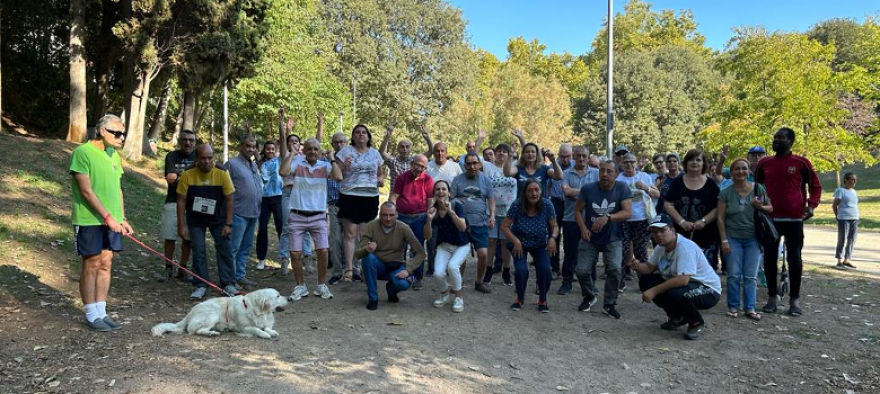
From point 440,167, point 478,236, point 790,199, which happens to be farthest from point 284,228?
point 790,199

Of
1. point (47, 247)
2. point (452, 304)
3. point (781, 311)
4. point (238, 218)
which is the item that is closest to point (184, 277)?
point (238, 218)

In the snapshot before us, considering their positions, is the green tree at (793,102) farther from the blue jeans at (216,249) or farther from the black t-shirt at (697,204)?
the blue jeans at (216,249)

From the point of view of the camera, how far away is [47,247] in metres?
8.00

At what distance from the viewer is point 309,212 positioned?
7.18 m

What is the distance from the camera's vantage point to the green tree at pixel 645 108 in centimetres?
4284

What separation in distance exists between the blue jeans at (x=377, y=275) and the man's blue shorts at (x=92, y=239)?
264 cm

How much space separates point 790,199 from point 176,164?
294 inches

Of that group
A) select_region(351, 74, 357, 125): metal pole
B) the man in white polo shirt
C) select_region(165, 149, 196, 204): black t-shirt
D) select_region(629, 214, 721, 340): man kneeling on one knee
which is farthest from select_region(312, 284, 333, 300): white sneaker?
select_region(351, 74, 357, 125): metal pole

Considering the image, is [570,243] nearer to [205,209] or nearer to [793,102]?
[205,209]

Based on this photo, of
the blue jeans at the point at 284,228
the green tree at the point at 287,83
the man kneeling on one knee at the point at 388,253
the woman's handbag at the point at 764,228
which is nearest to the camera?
the woman's handbag at the point at 764,228

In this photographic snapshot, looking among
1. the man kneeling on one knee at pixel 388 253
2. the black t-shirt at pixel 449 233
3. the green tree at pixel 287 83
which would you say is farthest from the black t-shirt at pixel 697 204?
the green tree at pixel 287 83

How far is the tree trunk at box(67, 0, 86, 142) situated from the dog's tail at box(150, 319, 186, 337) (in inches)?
503

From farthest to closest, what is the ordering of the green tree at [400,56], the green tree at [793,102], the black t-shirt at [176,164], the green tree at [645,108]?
the green tree at [645,108] → the green tree at [400,56] → the green tree at [793,102] → the black t-shirt at [176,164]

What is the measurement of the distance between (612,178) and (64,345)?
19.2 ft
